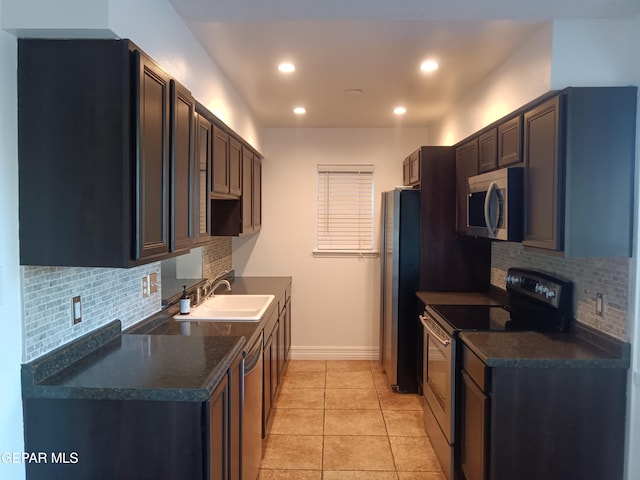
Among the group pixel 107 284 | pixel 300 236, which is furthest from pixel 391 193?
pixel 107 284

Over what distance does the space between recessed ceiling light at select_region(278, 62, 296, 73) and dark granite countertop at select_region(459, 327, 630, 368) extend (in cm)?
194

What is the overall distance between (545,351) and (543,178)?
832 millimetres

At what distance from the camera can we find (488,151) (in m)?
2.97

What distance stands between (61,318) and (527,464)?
6.84ft

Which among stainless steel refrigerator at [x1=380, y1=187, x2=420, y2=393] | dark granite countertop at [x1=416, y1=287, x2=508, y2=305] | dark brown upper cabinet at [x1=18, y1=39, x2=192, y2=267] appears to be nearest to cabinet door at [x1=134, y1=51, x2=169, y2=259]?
dark brown upper cabinet at [x1=18, y1=39, x2=192, y2=267]

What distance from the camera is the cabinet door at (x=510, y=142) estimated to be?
2.50 metres

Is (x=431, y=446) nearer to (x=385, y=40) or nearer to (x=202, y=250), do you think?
(x=202, y=250)

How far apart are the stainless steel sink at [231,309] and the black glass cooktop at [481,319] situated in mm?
1143

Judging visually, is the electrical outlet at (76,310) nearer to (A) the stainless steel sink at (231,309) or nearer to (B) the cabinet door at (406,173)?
(A) the stainless steel sink at (231,309)

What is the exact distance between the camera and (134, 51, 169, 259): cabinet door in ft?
5.18

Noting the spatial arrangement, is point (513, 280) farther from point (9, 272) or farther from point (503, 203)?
point (9, 272)

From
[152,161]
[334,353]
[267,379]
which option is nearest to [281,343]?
[267,379]

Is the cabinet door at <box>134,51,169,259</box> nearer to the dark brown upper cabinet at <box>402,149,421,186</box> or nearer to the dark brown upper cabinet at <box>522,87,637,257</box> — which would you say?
the dark brown upper cabinet at <box>522,87,637,257</box>

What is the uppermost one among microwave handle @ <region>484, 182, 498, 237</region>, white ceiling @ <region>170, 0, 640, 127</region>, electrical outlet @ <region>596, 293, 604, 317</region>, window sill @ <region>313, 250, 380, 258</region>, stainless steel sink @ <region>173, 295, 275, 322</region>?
white ceiling @ <region>170, 0, 640, 127</region>
